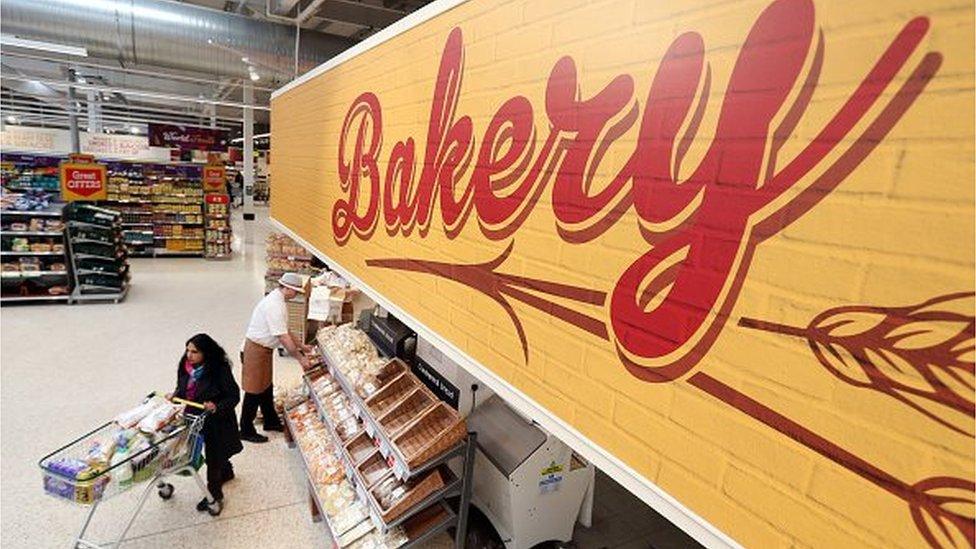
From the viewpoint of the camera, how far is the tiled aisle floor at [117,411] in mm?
4027

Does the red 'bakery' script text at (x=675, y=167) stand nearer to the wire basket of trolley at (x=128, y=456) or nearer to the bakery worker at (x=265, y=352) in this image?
the wire basket of trolley at (x=128, y=456)

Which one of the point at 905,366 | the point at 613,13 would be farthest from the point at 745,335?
the point at 613,13

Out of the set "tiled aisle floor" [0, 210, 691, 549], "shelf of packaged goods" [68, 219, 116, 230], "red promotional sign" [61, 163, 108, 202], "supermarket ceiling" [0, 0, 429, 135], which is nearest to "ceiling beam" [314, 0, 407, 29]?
"supermarket ceiling" [0, 0, 429, 135]

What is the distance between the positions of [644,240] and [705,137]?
0.98 ft

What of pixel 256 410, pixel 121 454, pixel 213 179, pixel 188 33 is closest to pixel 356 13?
pixel 188 33

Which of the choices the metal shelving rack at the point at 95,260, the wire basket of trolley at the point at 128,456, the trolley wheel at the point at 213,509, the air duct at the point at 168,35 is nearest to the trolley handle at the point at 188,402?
the wire basket of trolley at the point at 128,456

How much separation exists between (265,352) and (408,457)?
2823mm

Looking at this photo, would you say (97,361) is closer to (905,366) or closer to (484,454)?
(484,454)

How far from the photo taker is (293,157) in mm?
5301

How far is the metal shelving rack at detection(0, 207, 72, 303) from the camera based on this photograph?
9070 millimetres

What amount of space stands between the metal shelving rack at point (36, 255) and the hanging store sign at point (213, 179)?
5.34m

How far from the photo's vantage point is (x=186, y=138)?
14.5 m

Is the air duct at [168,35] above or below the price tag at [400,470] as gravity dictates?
above

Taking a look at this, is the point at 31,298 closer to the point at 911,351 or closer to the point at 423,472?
the point at 423,472
